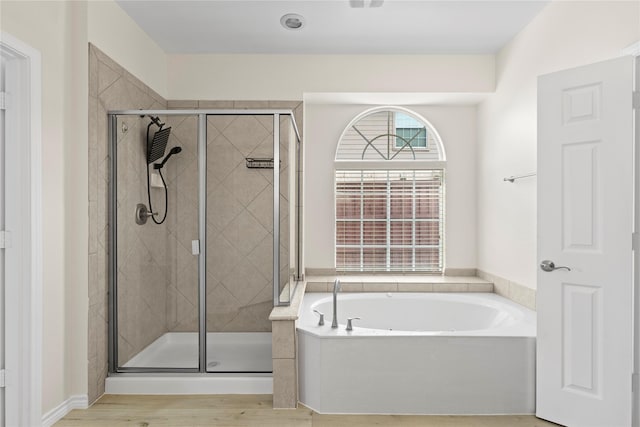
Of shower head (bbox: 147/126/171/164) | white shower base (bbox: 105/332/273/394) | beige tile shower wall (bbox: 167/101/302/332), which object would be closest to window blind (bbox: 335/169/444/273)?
beige tile shower wall (bbox: 167/101/302/332)

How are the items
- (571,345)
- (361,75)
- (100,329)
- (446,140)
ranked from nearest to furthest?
(571,345) < (100,329) < (361,75) < (446,140)

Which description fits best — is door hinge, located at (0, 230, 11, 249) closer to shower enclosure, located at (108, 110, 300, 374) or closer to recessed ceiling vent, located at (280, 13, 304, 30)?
shower enclosure, located at (108, 110, 300, 374)

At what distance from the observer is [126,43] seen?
2908mm

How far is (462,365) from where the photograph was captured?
7.95 ft

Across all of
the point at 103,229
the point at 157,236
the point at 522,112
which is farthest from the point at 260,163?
the point at 522,112

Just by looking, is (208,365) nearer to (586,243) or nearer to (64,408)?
(64,408)

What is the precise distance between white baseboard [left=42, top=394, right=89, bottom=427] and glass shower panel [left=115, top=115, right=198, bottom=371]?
0.31m

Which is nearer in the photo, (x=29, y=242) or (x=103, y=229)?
(x=29, y=242)

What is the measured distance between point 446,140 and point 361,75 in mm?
1053

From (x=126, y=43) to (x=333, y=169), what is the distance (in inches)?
78.1

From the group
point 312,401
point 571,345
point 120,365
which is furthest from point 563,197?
point 120,365

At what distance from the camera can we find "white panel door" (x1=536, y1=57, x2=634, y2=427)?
2.06 m

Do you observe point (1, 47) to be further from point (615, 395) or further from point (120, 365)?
point (615, 395)

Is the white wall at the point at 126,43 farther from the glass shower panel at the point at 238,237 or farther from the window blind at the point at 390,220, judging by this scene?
the window blind at the point at 390,220
